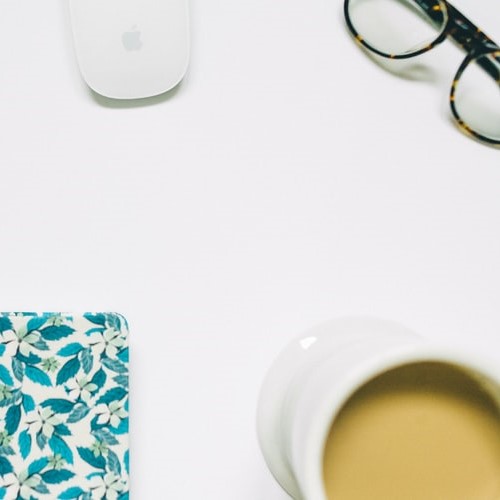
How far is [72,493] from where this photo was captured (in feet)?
1.27

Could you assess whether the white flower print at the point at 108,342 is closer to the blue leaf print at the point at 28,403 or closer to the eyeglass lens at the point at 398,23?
the blue leaf print at the point at 28,403

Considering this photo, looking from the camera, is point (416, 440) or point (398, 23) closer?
point (416, 440)

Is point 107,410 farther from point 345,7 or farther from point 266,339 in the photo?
point 345,7

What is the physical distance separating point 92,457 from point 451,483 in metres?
0.19

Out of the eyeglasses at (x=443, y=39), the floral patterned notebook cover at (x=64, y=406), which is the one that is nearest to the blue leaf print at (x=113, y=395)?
the floral patterned notebook cover at (x=64, y=406)

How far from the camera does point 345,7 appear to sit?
43cm

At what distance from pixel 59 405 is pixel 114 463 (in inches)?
1.7

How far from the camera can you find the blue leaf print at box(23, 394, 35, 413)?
0.39 meters

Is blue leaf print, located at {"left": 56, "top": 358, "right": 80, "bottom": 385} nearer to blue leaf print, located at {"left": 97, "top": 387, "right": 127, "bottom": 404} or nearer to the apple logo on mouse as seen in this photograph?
blue leaf print, located at {"left": 97, "top": 387, "right": 127, "bottom": 404}

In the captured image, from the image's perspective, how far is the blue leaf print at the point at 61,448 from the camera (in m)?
0.39

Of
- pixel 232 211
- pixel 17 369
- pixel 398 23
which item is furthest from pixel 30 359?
pixel 398 23

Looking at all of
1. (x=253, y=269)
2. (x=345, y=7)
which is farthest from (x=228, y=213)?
(x=345, y=7)

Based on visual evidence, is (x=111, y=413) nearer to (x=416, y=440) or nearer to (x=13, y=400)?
(x=13, y=400)

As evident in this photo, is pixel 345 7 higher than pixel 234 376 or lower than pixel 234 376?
higher
